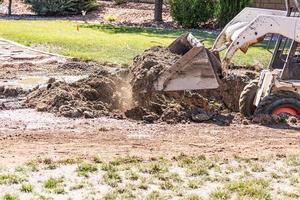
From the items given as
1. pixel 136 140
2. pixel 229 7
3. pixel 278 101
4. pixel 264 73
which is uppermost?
pixel 229 7

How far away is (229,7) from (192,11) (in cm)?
159

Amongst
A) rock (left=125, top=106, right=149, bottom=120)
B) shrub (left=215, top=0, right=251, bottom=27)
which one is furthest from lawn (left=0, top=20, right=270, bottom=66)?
rock (left=125, top=106, right=149, bottom=120)

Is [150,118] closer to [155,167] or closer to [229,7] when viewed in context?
[155,167]

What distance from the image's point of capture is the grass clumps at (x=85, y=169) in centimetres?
724

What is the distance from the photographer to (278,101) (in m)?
10.0

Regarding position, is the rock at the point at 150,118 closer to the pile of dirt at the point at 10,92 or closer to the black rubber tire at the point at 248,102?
the black rubber tire at the point at 248,102

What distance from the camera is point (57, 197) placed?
6477 millimetres

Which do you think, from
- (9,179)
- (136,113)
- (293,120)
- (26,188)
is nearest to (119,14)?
(136,113)

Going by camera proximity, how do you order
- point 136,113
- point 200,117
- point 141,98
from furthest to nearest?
1. point 141,98
2. point 136,113
3. point 200,117

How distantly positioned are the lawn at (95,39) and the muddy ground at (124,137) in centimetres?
599

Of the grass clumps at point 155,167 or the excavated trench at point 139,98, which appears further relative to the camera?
the excavated trench at point 139,98

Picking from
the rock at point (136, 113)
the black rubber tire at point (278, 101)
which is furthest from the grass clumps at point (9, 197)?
the black rubber tire at point (278, 101)

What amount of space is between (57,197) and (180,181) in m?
1.37

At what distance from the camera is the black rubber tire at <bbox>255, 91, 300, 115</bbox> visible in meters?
10.0
